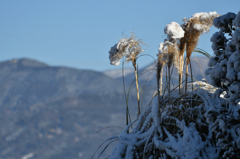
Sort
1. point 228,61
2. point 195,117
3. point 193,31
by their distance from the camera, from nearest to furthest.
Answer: point 228,61, point 195,117, point 193,31

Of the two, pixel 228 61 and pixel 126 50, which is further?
pixel 126 50

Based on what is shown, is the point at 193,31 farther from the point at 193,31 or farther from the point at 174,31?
the point at 174,31

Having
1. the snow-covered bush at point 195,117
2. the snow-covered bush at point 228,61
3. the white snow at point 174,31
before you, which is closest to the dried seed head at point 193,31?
the snow-covered bush at point 195,117

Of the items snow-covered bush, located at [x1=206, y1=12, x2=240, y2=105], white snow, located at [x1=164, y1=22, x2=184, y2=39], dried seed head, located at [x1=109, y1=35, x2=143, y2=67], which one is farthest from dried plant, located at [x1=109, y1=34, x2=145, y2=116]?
snow-covered bush, located at [x1=206, y1=12, x2=240, y2=105]

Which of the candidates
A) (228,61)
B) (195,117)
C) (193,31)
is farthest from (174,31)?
(228,61)

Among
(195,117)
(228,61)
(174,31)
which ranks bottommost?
(195,117)

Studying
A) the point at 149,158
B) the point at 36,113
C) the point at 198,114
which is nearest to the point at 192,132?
the point at 198,114

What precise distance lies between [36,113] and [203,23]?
204134 millimetres

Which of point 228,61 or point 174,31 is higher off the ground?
point 174,31

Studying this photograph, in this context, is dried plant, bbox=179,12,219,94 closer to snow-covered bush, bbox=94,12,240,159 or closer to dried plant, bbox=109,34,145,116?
snow-covered bush, bbox=94,12,240,159

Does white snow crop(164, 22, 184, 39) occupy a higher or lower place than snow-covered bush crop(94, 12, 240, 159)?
higher

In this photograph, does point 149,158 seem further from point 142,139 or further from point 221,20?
point 221,20

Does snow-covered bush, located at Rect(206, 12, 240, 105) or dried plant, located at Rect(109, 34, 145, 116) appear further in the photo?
dried plant, located at Rect(109, 34, 145, 116)

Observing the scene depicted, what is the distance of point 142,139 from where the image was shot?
227 cm
